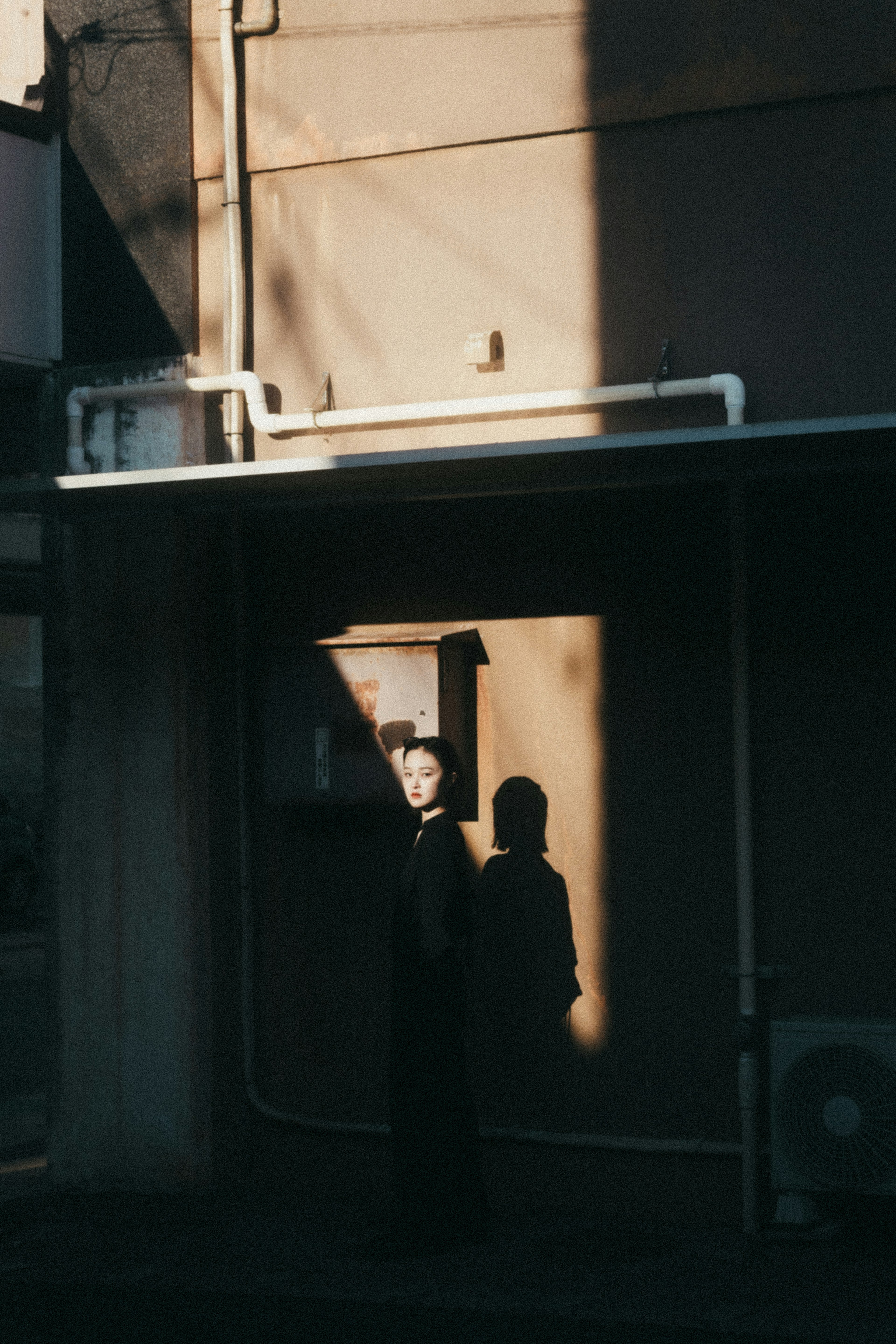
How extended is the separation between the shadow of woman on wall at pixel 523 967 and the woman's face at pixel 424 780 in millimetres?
570

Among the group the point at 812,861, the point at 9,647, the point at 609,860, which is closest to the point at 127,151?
the point at 609,860

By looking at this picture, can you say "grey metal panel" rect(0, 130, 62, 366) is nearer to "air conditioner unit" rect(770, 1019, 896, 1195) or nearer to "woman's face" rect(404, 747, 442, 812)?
"woman's face" rect(404, 747, 442, 812)

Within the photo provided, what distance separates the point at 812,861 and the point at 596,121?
3199 millimetres

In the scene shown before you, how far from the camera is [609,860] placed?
22.0 ft

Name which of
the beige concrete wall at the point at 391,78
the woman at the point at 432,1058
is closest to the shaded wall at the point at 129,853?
the woman at the point at 432,1058

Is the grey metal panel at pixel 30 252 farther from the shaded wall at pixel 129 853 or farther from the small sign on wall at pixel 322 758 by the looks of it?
the small sign on wall at pixel 322 758

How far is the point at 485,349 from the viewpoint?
666cm

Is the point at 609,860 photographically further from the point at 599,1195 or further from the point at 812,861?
the point at 599,1195

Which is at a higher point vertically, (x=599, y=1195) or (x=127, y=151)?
(x=127, y=151)

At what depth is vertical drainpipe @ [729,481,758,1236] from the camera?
626cm

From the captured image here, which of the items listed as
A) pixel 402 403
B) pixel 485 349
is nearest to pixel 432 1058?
pixel 402 403

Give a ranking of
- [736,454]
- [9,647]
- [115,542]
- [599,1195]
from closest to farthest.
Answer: [736,454] → [599,1195] → [115,542] → [9,647]

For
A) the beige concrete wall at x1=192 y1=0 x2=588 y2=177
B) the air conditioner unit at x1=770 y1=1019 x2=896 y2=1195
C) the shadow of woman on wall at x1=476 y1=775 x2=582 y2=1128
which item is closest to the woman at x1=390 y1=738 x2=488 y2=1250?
the shadow of woman on wall at x1=476 y1=775 x2=582 y2=1128

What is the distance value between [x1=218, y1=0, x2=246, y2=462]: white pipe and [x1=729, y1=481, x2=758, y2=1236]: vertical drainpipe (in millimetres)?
2273
